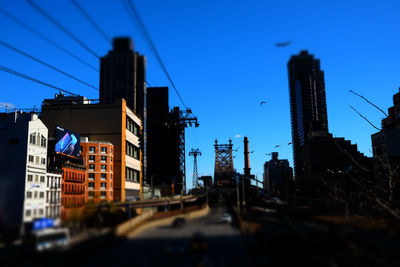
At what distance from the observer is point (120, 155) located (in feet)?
371

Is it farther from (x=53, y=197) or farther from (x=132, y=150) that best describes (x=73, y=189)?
(x=132, y=150)

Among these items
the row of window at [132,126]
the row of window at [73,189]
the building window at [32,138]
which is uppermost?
the row of window at [132,126]

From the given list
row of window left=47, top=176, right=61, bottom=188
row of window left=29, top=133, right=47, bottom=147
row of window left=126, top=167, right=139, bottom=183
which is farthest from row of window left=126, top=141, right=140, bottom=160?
row of window left=29, top=133, right=47, bottom=147

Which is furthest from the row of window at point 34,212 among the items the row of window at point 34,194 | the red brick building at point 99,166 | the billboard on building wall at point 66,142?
the red brick building at point 99,166

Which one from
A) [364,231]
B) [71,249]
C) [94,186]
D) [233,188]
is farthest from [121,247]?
[233,188]

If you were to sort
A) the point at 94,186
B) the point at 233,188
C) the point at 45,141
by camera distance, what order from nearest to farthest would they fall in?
the point at 45,141 < the point at 94,186 < the point at 233,188

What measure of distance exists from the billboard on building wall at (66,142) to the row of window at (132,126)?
21683 millimetres

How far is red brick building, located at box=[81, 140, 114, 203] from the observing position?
107812 mm

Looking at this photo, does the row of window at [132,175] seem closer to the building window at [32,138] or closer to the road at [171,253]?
the building window at [32,138]

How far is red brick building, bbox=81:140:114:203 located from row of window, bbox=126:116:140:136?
1353 centimetres

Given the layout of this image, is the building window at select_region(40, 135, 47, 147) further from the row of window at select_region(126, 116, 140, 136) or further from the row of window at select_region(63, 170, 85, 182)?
the row of window at select_region(126, 116, 140, 136)

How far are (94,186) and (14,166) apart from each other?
3511 cm

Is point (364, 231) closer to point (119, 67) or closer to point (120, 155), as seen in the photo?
point (120, 155)

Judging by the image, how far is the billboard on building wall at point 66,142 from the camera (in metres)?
92.9
